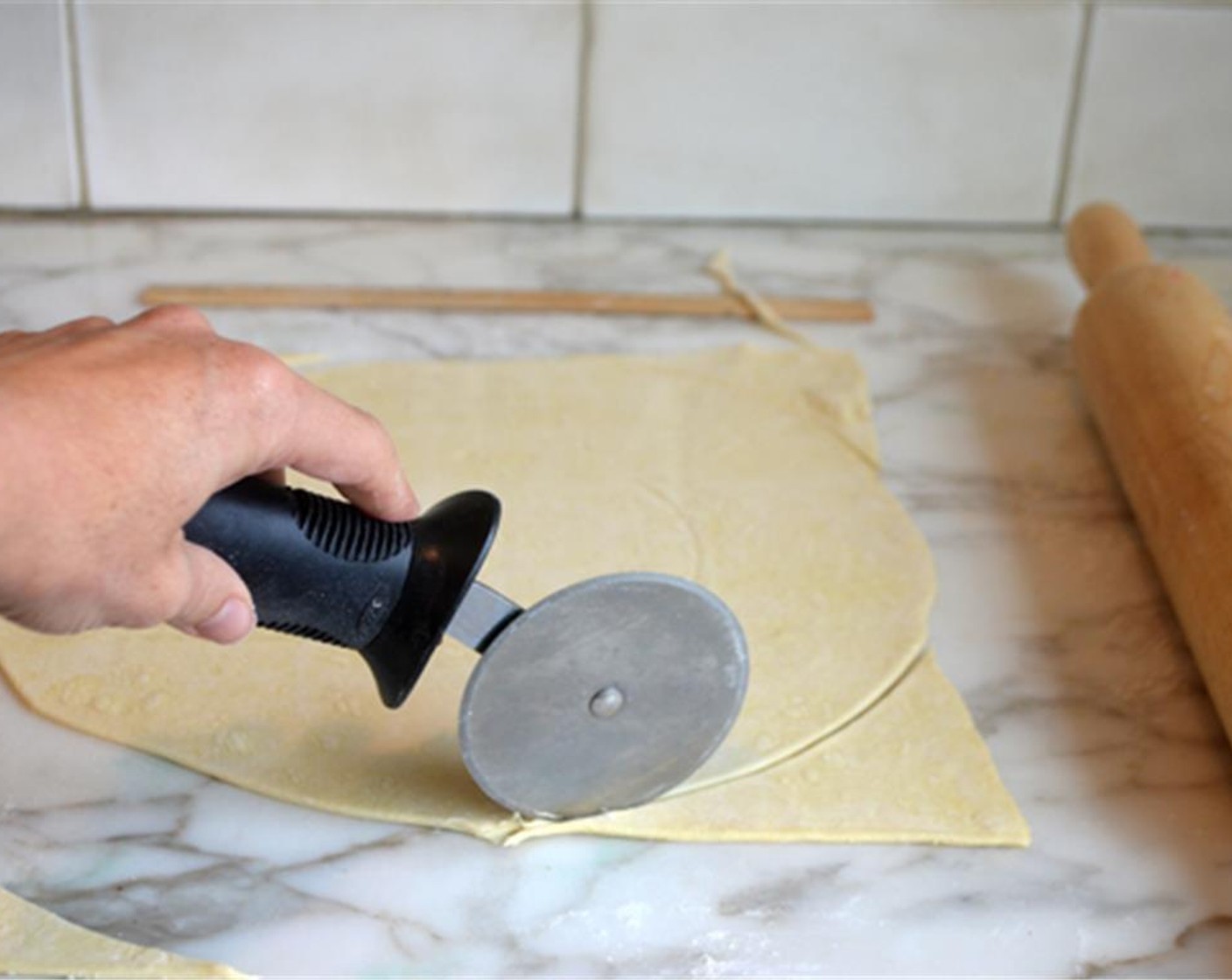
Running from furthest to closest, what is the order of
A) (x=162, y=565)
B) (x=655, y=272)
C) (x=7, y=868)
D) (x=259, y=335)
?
(x=655, y=272) < (x=259, y=335) < (x=7, y=868) < (x=162, y=565)

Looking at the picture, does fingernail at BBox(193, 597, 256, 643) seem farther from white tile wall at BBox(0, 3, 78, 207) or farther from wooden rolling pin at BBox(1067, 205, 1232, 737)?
white tile wall at BBox(0, 3, 78, 207)

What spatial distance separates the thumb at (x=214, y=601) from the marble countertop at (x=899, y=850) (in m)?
0.13

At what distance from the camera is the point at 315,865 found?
0.68 meters

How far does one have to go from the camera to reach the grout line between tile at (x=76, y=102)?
117 cm

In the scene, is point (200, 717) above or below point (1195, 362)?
below

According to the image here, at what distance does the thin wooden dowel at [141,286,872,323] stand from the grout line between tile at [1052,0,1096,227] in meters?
0.25

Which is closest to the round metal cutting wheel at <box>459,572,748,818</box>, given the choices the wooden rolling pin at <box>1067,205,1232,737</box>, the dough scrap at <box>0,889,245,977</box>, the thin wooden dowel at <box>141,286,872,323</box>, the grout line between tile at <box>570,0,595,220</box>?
the dough scrap at <box>0,889,245,977</box>

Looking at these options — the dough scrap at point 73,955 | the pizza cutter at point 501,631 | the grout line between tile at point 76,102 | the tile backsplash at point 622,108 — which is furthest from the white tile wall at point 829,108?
the dough scrap at point 73,955

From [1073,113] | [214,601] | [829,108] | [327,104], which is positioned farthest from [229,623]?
[1073,113]

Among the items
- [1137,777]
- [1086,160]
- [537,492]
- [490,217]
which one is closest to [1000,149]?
[1086,160]

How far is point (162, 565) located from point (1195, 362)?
62 centimetres

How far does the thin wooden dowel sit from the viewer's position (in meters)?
1.15

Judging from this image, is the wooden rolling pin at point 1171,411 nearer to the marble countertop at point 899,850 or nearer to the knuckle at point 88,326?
the marble countertop at point 899,850

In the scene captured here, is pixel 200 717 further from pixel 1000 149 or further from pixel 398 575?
pixel 1000 149
